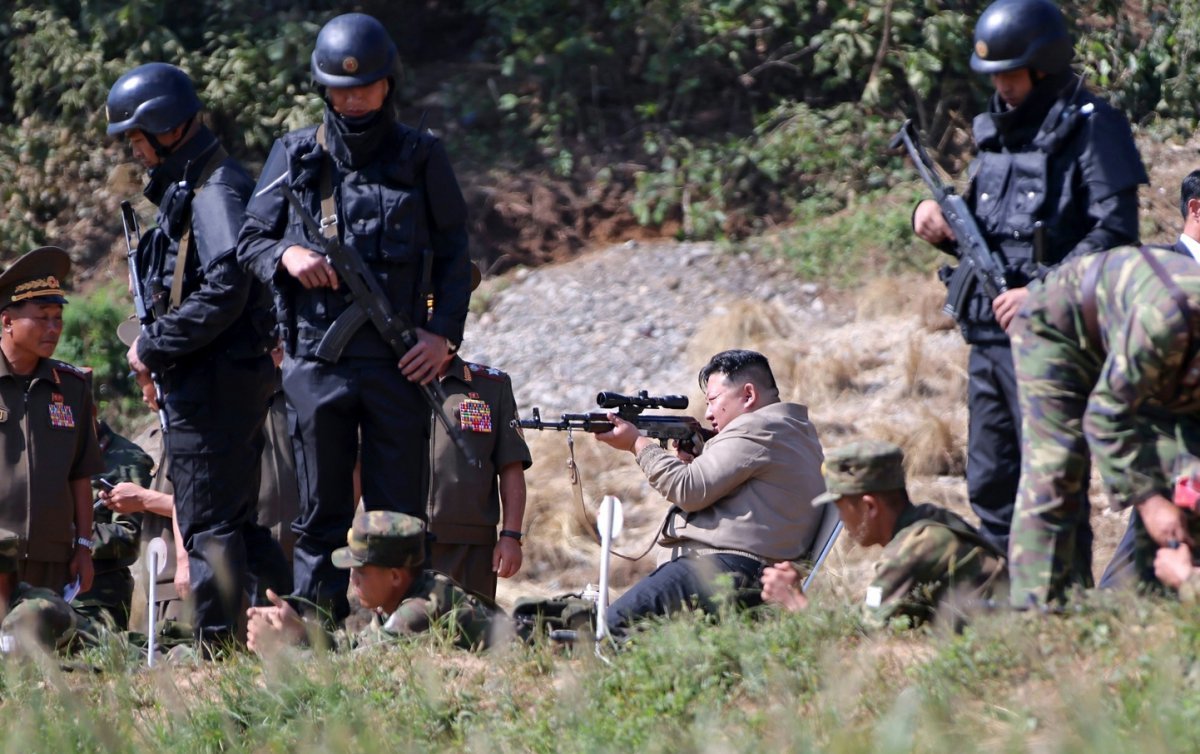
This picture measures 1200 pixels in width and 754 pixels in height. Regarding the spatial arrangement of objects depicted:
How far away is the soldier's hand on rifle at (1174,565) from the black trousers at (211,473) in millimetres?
3543

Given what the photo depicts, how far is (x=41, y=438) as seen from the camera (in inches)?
289

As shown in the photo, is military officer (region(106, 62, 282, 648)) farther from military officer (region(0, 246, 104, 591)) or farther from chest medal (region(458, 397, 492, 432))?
chest medal (region(458, 397, 492, 432))

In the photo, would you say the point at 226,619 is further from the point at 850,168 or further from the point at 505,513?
the point at 850,168

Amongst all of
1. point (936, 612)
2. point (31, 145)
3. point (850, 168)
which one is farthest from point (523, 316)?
point (936, 612)

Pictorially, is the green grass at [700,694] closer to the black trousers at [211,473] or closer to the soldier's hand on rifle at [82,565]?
the black trousers at [211,473]

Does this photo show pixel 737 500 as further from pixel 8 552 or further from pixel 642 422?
pixel 8 552

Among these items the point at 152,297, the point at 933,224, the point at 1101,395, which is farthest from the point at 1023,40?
the point at 152,297

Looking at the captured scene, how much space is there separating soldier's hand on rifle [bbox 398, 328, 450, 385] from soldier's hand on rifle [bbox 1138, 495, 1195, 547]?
8.68ft

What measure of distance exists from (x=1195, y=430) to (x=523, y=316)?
325 inches

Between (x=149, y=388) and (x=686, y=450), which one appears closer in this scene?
(x=686, y=450)

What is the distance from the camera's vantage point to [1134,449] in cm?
475

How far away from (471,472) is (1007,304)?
2.60m

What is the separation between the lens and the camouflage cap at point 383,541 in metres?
5.96

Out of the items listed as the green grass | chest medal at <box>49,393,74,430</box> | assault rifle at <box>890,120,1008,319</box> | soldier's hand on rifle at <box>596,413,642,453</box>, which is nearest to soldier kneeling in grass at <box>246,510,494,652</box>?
the green grass
